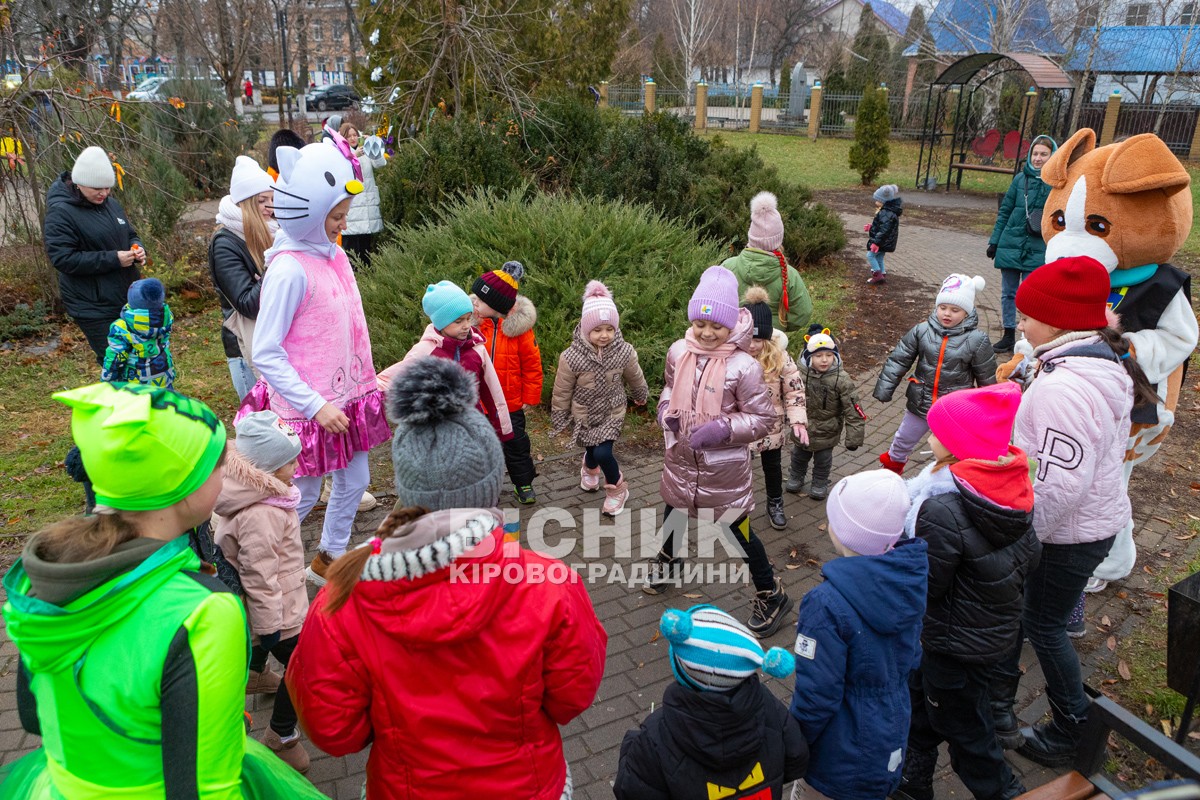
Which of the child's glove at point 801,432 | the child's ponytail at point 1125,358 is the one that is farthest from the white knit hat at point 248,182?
the child's ponytail at point 1125,358

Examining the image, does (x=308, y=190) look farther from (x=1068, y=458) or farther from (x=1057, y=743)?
(x=1057, y=743)

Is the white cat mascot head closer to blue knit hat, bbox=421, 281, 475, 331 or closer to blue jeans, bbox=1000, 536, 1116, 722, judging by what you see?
blue knit hat, bbox=421, 281, 475, 331

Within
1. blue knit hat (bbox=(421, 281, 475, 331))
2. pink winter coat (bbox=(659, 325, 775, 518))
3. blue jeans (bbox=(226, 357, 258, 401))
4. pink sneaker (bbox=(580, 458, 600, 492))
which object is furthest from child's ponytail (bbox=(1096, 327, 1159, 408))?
blue jeans (bbox=(226, 357, 258, 401))

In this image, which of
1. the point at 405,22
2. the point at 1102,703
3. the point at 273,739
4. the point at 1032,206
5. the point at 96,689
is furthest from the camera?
the point at 405,22

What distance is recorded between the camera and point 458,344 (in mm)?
4395

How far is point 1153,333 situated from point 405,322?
560 centimetres

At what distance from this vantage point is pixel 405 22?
1115 centimetres

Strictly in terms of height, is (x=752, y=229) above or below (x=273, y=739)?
above

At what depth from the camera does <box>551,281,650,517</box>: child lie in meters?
4.79

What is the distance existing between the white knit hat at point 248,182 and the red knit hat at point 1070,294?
13.3ft

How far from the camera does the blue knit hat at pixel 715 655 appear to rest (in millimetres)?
2072

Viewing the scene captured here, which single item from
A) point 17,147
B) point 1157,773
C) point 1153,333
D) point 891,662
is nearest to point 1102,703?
point 891,662

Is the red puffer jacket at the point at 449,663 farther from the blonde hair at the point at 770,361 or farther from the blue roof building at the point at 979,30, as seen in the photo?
the blue roof building at the point at 979,30

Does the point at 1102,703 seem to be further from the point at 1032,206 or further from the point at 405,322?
the point at 1032,206
